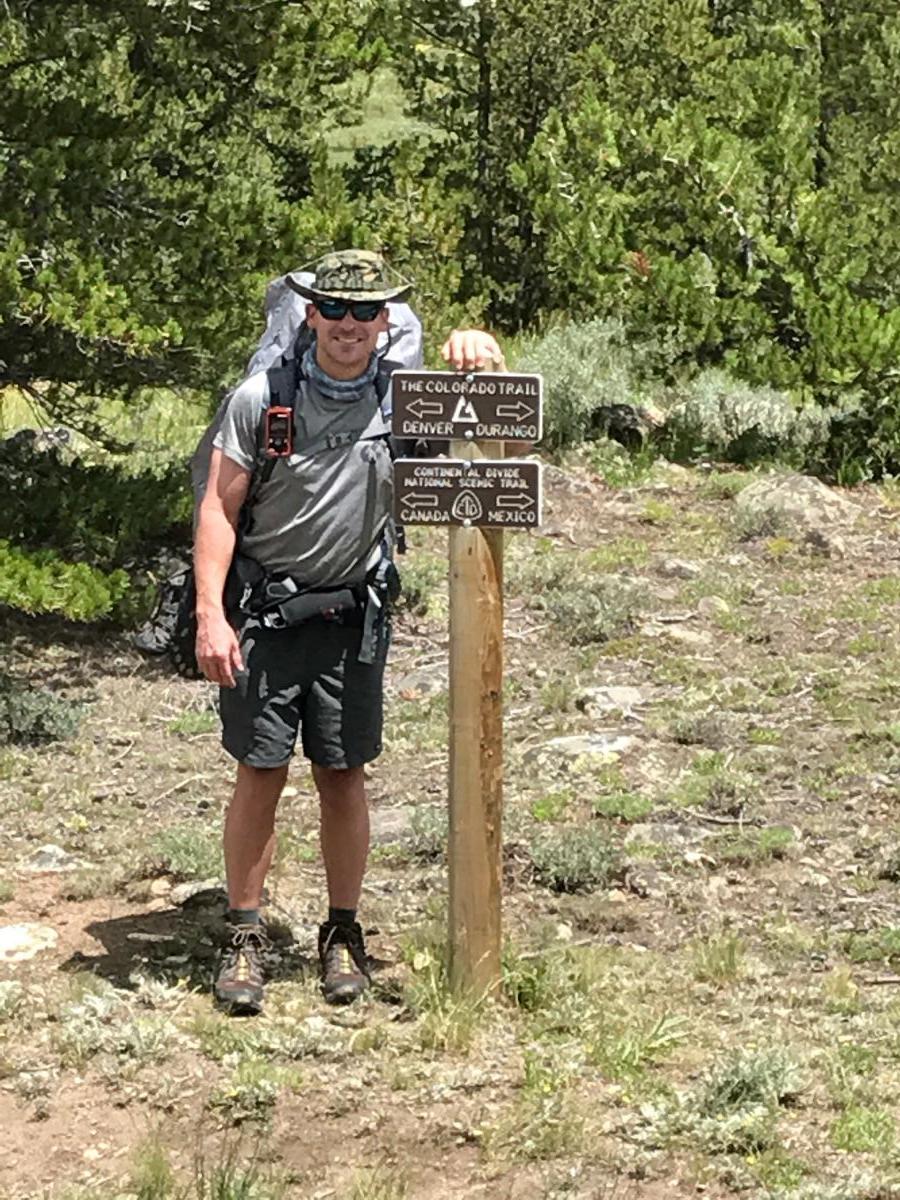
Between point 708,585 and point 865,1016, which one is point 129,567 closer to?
point 708,585

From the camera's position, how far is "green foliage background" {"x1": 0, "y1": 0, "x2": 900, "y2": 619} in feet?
30.0

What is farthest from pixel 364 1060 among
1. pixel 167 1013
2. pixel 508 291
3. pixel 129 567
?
pixel 508 291

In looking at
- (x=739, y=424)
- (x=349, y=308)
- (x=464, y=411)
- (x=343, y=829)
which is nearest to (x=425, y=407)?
(x=464, y=411)

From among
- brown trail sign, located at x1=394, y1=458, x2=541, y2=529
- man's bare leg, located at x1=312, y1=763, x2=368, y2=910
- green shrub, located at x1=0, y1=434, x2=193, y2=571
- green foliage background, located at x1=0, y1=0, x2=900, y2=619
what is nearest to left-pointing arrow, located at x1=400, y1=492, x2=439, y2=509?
brown trail sign, located at x1=394, y1=458, x2=541, y2=529

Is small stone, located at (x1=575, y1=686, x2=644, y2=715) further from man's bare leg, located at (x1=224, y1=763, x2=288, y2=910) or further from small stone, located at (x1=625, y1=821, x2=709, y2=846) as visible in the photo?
man's bare leg, located at (x1=224, y1=763, x2=288, y2=910)

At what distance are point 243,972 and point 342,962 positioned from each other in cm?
30

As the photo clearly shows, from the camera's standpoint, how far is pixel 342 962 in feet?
17.9

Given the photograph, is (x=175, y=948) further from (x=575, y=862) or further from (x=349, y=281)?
(x=349, y=281)

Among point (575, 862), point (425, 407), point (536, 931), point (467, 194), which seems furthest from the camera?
point (467, 194)

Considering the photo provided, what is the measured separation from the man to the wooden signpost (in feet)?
0.48

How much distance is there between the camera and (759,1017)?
539 centimetres

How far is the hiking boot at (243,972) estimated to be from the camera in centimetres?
530

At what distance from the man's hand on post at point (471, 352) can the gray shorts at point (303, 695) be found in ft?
2.66

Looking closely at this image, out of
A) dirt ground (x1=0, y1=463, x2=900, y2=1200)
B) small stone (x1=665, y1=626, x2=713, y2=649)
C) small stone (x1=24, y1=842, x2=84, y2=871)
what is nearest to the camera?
dirt ground (x1=0, y1=463, x2=900, y2=1200)
